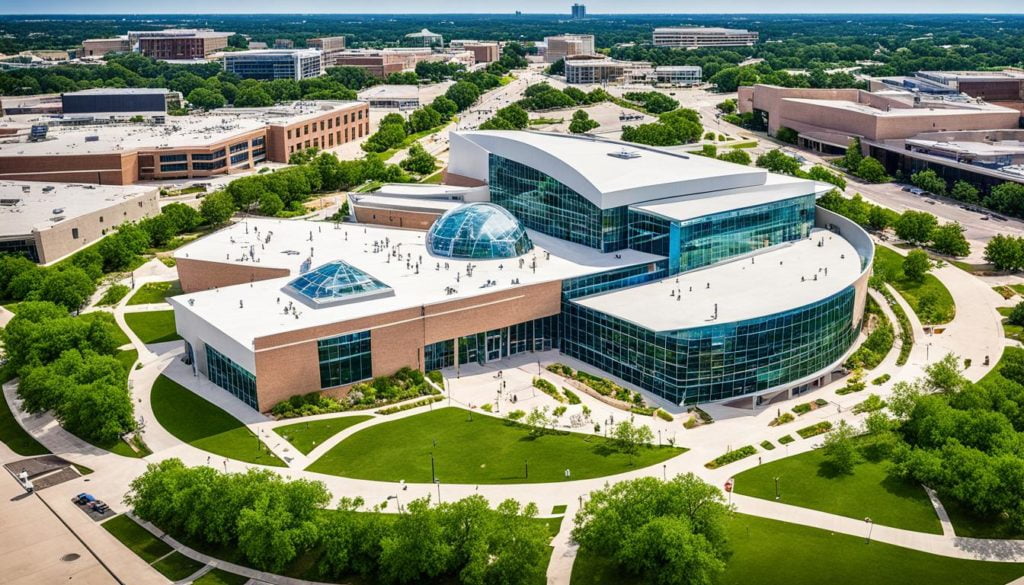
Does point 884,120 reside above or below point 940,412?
above

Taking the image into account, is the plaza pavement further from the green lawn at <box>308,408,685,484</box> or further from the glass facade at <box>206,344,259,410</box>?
the green lawn at <box>308,408,685,484</box>

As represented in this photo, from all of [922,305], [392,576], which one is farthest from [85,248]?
[922,305]

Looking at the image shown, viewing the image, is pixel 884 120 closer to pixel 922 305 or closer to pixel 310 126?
pixel 922 305

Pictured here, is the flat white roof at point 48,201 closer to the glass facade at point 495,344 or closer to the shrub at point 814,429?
the glass facade at point 495,344

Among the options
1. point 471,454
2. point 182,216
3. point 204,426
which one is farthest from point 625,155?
point 182,216

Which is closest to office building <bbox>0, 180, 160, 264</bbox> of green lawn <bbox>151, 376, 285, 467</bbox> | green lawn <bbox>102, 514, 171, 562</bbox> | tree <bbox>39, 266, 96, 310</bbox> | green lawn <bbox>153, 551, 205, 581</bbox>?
tree <bbox>39, 266, 96, 310</bbox>
